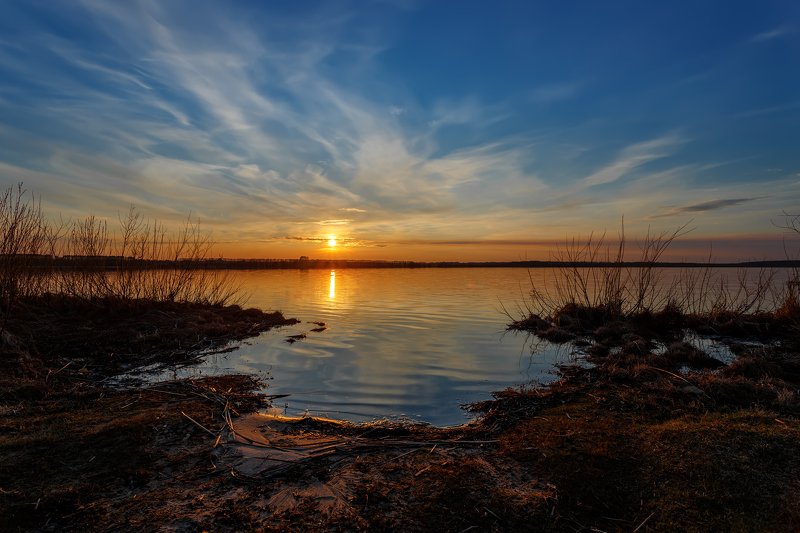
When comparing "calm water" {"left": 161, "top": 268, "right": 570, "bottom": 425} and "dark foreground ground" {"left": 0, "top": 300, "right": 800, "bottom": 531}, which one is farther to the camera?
"calm water" {"left": 161, "top": 268, "right": 570, "bottom": 425}

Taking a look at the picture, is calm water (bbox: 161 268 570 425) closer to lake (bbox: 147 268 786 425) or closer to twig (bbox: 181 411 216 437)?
lake (bbox: 147 268 786 425)

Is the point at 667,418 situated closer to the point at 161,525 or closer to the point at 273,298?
the point at 161,525

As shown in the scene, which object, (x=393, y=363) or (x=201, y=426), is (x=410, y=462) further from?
(x=393, y=363)

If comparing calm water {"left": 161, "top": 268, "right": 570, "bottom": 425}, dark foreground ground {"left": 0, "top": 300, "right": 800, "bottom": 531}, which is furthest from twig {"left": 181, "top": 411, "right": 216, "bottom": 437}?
calm water {"left": 161, "top": 268, "right": 570, "bottom": 425}

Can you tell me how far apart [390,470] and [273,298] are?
804 inches

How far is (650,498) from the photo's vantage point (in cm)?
324

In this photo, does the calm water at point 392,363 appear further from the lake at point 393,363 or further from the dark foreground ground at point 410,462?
the dark foreground ground at point 410,462

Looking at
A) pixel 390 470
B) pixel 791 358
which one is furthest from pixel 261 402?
pixel 791 358

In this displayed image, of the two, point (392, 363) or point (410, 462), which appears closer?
point (410, 462)

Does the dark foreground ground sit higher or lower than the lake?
higher

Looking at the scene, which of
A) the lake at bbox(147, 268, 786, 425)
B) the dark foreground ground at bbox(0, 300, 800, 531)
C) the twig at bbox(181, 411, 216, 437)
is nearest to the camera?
the dark foreground ground at bbox(0, 300, 800, 531)

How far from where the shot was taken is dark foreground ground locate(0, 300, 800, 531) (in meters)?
3.04

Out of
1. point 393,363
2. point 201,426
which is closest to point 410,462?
point 201,426

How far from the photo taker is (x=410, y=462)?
13.1 ft
